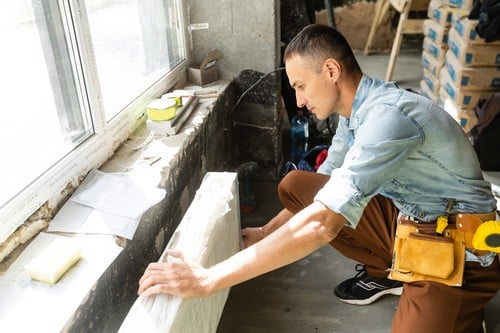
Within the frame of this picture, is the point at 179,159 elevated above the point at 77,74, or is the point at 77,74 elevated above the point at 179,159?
the point at 77,74

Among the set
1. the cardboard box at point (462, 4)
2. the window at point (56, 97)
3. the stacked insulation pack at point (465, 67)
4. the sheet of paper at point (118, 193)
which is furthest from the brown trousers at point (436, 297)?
the cardboard box at point (462, 4)

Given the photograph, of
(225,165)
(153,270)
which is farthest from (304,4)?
(153,270)

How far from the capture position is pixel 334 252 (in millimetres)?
2123

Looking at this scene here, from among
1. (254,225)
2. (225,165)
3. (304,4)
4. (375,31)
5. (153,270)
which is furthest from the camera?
(375,31)

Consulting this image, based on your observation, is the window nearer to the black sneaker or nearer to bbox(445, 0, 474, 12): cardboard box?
the black sneaker

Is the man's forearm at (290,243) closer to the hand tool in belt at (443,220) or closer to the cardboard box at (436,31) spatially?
the hand tool in belt at (443,220)

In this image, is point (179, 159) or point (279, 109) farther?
point (279, 109)

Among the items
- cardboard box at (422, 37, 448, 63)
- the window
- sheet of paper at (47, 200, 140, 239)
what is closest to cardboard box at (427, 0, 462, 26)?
cardboard box at (422, 37, 448, 63)

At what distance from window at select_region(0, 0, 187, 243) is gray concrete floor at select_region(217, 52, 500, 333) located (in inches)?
32.4

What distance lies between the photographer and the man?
3.53 ft

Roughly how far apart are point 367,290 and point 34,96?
4.74ft

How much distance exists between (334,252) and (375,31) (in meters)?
4.60

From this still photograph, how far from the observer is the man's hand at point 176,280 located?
100 centimetres

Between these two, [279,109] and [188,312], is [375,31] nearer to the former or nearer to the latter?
[279,109]
